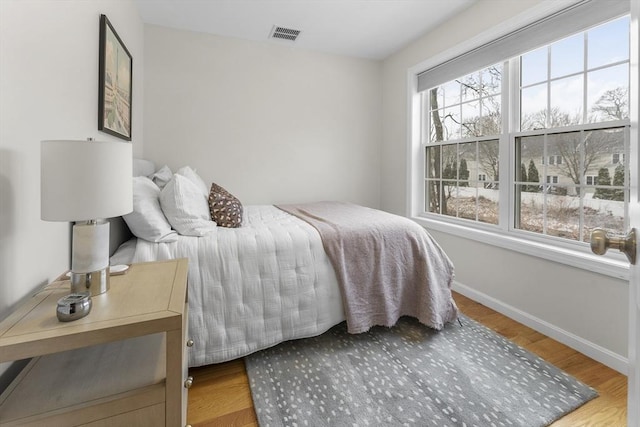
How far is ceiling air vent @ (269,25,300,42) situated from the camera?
305cm

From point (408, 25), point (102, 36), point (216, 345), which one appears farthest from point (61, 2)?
point (408, 25)

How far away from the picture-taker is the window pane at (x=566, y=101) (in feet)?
6.67

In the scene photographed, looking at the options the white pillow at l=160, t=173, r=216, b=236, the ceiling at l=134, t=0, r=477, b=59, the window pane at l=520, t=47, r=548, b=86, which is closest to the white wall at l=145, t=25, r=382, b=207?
the ceiling at l=134, t=0, r=477, b=59

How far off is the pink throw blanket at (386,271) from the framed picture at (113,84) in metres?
1.43

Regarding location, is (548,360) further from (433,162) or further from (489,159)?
(433,162)

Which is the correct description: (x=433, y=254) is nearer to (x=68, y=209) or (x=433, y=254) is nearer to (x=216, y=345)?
(x=216, y=345)

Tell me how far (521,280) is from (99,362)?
2.56 meters

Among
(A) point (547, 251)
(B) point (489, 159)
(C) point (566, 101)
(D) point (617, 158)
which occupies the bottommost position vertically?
(A) point (547, 251)

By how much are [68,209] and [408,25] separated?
3155 mm

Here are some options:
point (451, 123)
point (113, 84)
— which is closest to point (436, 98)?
point (451, 123)

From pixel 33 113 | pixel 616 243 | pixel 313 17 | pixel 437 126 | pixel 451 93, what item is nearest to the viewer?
pixel 616 243

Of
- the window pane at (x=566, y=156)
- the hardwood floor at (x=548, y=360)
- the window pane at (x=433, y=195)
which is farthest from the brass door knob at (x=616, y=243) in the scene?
the window pane at (x=433, y=195)

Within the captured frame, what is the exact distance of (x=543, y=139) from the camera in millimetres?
2262

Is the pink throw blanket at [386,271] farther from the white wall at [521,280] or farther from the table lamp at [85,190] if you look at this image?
the table lamp at [85,190]
